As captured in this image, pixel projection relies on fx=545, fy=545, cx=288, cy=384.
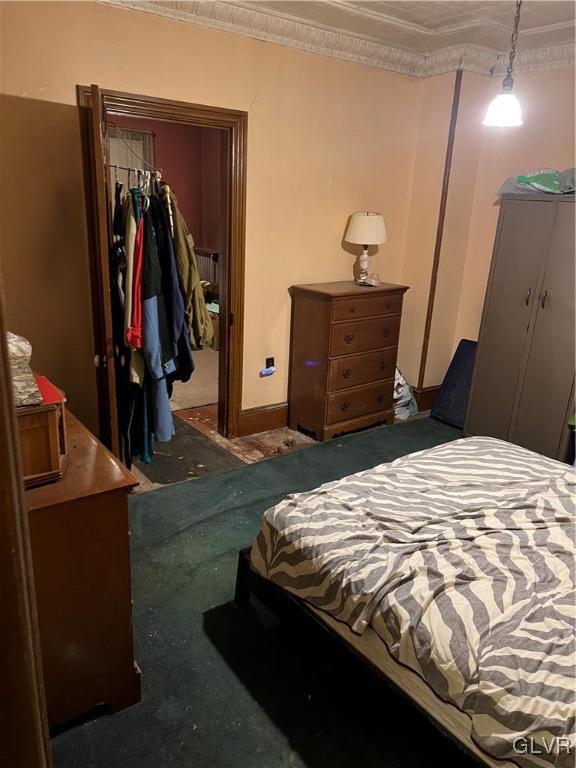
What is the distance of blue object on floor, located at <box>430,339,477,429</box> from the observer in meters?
4.40

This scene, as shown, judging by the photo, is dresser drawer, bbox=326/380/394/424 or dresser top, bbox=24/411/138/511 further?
dresser drawer, bbox=326/380/394/424

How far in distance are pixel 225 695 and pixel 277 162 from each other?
10.1 ft

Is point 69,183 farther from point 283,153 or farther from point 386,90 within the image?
point 386,90

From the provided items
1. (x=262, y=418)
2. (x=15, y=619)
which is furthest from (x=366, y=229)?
(x=15, y=619)

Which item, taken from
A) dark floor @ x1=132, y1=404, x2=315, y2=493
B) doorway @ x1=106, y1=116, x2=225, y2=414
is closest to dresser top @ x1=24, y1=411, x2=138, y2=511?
dark floor @ x1=132, y1=404, x2=315, y2=493

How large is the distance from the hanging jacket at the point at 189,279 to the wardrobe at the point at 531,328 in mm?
2002

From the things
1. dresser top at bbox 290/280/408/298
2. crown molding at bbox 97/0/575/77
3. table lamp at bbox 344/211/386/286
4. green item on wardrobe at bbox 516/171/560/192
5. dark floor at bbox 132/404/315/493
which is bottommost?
dark floor at bbox 132/404/315/493

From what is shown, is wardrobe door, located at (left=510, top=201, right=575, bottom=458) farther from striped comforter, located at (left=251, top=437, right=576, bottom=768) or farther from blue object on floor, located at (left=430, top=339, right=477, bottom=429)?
striped comforter, located at (left=251, top=437, right=576, bottom=768)

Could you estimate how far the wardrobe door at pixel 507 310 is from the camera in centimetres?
348

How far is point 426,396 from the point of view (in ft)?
15.3

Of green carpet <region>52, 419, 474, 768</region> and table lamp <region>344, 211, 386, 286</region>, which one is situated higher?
table lamp <region>344, 211, 386, 286</region>

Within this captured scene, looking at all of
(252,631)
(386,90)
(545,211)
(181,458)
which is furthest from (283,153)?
(252,631)

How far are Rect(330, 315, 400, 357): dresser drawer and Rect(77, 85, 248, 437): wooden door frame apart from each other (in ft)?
2.18

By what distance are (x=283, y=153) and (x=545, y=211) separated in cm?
171
